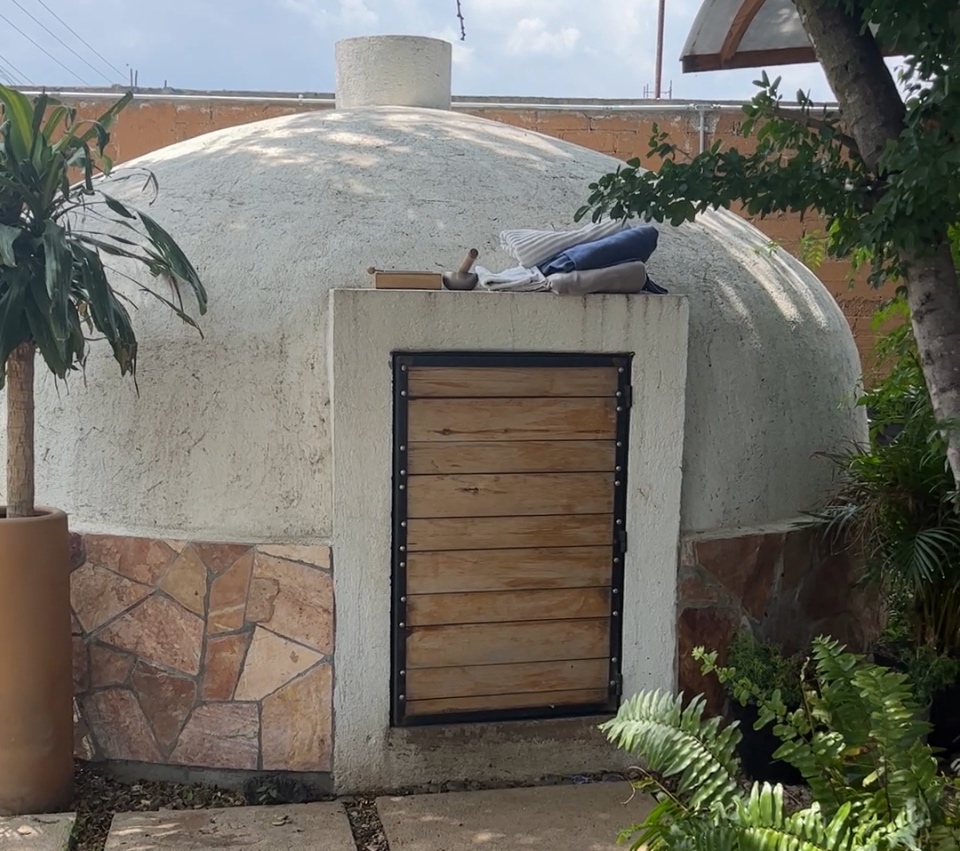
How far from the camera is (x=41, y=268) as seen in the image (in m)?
4.11

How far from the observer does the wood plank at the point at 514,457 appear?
15.0 feet

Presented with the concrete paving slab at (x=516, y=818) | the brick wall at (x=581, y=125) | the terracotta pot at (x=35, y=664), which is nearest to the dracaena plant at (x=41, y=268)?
the terracotta pot at (x=35, y=664)

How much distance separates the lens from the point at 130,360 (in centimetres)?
444

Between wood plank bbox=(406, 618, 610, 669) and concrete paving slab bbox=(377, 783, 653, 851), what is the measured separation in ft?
1.81

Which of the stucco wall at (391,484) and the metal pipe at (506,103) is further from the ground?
the metal pipe at (506,103)

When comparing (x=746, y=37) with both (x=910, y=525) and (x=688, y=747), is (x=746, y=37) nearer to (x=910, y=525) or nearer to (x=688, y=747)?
(x=910, y=525)

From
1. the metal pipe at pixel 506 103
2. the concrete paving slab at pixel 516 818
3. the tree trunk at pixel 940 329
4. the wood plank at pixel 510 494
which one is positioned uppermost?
the metal pipe at pixel 506 103

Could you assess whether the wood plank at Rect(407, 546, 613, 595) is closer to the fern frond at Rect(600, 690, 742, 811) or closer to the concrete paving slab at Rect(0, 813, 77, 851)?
the fern frond at Rect(600, 690, 742, 811)

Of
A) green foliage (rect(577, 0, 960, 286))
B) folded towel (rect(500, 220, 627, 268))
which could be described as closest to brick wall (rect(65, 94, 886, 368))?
folded towel (rect(500, 220, 627, 268))

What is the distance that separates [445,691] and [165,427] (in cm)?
164

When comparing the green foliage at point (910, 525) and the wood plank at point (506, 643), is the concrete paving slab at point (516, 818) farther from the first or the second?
the green foliage at point (910, 525)

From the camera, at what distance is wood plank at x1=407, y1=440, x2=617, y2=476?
458 centimetres

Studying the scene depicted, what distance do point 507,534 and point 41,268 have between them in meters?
2.13

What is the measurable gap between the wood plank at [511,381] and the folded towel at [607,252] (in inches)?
16.9
